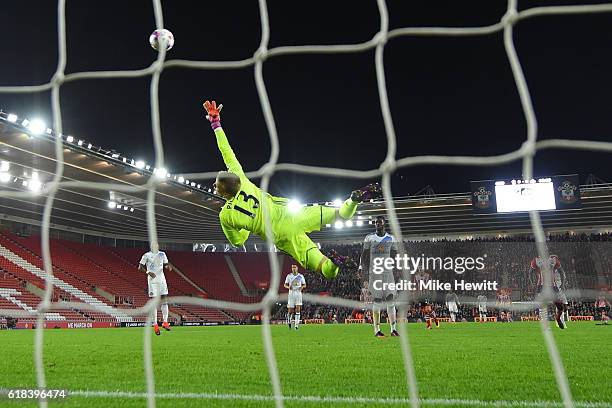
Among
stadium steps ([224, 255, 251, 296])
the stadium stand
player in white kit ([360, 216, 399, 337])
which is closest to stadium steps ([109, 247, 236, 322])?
the stadium stand

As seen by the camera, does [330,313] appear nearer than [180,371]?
No

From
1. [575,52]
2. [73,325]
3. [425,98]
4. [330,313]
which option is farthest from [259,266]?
[575,52]

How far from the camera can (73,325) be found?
82.2ft

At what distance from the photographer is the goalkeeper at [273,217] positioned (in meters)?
4.44

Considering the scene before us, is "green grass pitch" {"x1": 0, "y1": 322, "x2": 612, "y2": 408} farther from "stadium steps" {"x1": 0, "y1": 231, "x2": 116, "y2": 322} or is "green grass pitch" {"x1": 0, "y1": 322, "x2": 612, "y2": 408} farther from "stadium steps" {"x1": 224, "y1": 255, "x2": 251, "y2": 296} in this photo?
"stadium steps" {"x1": 224, "y1": 255, "x2": 251, "y2": 296}

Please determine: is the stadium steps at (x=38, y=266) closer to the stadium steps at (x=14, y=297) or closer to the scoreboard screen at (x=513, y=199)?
the stadium steps at (x=14, y=297)

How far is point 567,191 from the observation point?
21.6m

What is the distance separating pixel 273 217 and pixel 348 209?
715 millimetres

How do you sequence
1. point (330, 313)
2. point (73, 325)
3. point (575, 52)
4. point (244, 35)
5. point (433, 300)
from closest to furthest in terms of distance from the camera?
point (244, 35) < point (575, 52) < point (73, 325) < point (433, 300) < point (330, 313)

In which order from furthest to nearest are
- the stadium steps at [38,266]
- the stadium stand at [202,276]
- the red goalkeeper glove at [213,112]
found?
1. the stadium steps at [38,266]
2. the stadium stand at [202,276]
3. the red goalkeeper glove at [213,112]

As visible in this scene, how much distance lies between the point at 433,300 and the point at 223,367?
25.4 metres

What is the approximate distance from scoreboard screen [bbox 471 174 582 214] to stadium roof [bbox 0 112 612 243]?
1.93 metres

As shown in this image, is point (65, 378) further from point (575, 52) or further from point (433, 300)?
point (433, 300)

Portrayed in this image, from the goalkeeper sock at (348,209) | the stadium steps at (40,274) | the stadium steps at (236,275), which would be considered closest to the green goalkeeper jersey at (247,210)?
the goalkeeper sock at (348,209)
